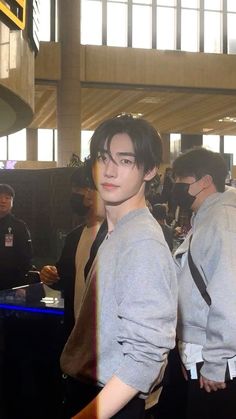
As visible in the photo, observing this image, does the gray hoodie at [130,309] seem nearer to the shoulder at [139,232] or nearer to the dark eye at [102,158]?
the shoulder at [139,232]

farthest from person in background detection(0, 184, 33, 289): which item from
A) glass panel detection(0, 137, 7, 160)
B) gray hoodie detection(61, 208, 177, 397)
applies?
glass panel detection(0, 137, 7, 160)

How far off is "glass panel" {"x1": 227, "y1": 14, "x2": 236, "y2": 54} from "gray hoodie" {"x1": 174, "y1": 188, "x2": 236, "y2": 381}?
14.8 meters

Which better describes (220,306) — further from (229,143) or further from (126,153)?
(229,143)

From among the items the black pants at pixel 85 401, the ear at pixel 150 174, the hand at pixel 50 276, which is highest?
the ear at pixel 150 174

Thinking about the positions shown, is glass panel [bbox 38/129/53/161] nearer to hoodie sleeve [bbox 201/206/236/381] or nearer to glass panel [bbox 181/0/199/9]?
glass panel [bbox 181/0/199/9]

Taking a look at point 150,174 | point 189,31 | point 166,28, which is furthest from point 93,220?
point 189,31

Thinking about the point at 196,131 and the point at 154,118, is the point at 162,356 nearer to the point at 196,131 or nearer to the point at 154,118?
the point at 154,118

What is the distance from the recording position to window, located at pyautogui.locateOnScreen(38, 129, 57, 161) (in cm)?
2128

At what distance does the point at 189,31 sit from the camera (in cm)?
1611

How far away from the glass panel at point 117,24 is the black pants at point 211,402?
13.8m

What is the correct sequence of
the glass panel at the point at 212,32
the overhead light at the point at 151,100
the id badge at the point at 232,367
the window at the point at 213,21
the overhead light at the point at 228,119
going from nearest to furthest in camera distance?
the id badge at the point at 232,367
the overhead light at the point at 151,100
the glass panel at the point at 212,32
the window at the point at 213,21
the overhead light at the point at 228,119

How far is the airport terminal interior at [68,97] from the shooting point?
2.85 m

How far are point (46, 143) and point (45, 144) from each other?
0.21 feet

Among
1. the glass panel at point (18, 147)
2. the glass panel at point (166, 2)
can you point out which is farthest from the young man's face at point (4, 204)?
the glass panel at point (18, 147)
